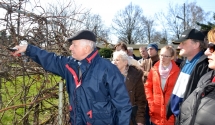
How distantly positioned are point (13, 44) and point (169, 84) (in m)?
2.34

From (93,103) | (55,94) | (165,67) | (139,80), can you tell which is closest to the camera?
(93,103)

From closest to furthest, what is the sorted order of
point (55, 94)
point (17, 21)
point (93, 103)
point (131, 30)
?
1. point (93, 103)
2. point (17, 21)
3. point (55, 94)
4. point (131, 30)

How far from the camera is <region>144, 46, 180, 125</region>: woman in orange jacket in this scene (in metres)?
3.88

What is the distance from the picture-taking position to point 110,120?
2.49 m

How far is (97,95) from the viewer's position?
2469mm

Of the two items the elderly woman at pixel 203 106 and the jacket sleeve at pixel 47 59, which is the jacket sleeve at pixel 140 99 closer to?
the elderly woman at pixel 203 106

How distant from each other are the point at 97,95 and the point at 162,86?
1.78 m

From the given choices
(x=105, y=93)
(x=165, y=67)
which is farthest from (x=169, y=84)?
(x=105, y=93)

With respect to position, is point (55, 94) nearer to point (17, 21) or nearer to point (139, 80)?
point (17, 21)

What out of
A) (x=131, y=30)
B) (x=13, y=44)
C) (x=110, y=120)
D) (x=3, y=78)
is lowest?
(x=110, y=120)

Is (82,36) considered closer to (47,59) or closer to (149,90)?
(47,59)

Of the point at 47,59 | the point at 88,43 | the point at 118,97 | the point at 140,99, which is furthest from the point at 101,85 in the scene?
the point at 140,99

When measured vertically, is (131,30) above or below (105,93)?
above

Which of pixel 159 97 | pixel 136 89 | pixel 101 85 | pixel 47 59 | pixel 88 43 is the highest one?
pixel 88 43
